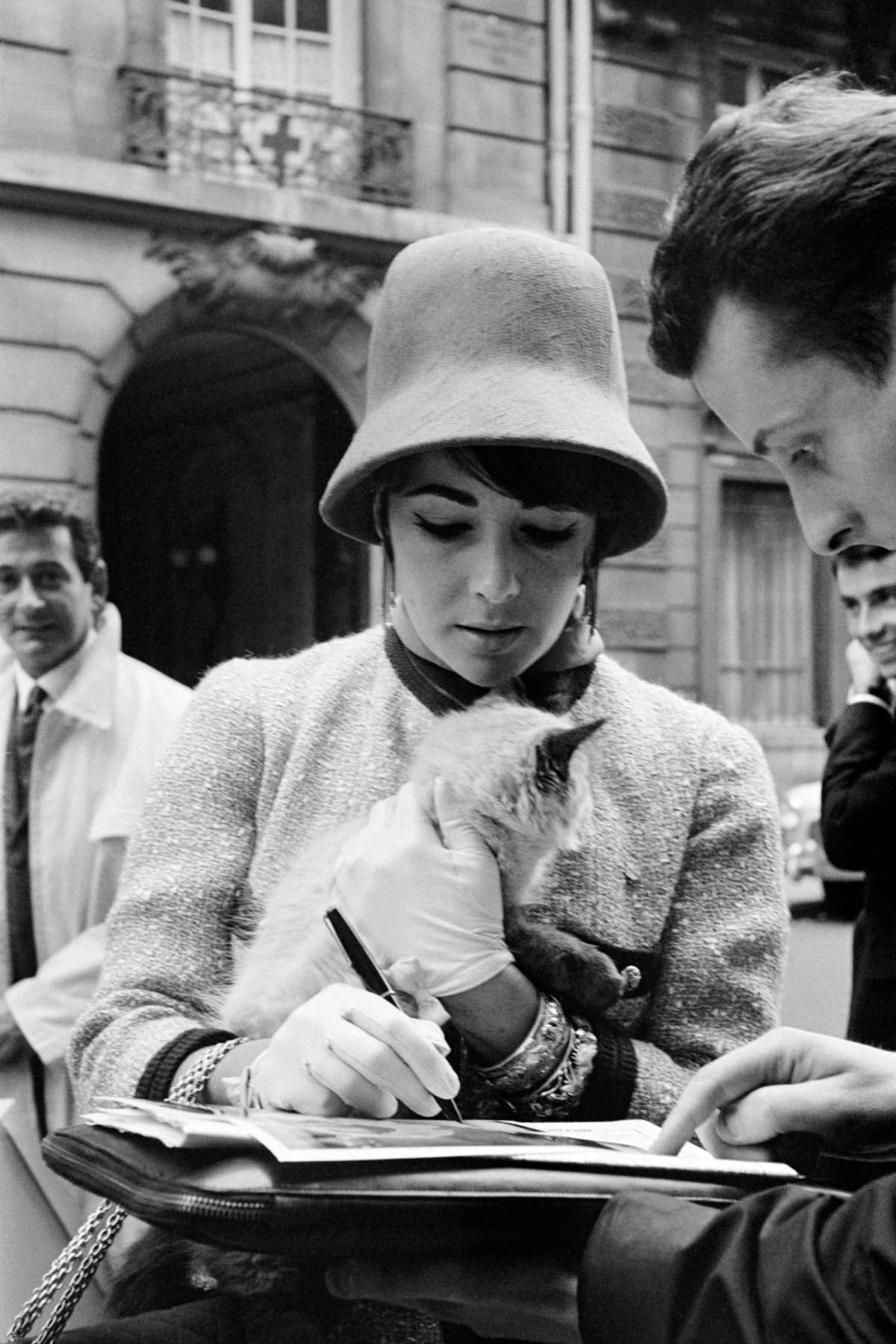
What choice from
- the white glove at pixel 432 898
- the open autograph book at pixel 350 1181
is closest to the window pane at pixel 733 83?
the white glove at pixel 432 898

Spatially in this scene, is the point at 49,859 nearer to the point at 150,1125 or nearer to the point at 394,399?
the point at 394,399

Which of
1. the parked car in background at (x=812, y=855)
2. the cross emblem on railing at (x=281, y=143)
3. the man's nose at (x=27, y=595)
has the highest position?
the cross emblem on railing at (x=281, y=143)

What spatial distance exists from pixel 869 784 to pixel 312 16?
5.93ft

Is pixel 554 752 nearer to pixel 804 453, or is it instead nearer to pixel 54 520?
pixel 804 453

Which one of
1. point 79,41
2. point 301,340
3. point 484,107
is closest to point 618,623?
point 301,340

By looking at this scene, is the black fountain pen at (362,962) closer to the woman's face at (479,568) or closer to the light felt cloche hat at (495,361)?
the woman's face at (479,568)

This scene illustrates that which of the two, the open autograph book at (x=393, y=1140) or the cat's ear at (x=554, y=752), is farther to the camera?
the cat's ear at (x=554, y=752)

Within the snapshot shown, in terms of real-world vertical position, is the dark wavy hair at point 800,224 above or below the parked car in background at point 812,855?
above

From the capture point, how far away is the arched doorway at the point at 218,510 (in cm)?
242

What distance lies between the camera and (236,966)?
1475 millimetres

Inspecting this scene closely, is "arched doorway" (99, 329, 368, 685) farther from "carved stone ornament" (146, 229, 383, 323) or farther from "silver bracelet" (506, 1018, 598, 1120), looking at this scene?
"silver bracelet" (506, 1018, 598, 1120)

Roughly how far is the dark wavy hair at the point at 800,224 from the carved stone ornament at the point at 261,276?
125 centimetres

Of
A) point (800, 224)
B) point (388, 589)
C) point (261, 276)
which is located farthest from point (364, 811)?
point (261, 276)

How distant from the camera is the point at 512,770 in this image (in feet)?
4.56
